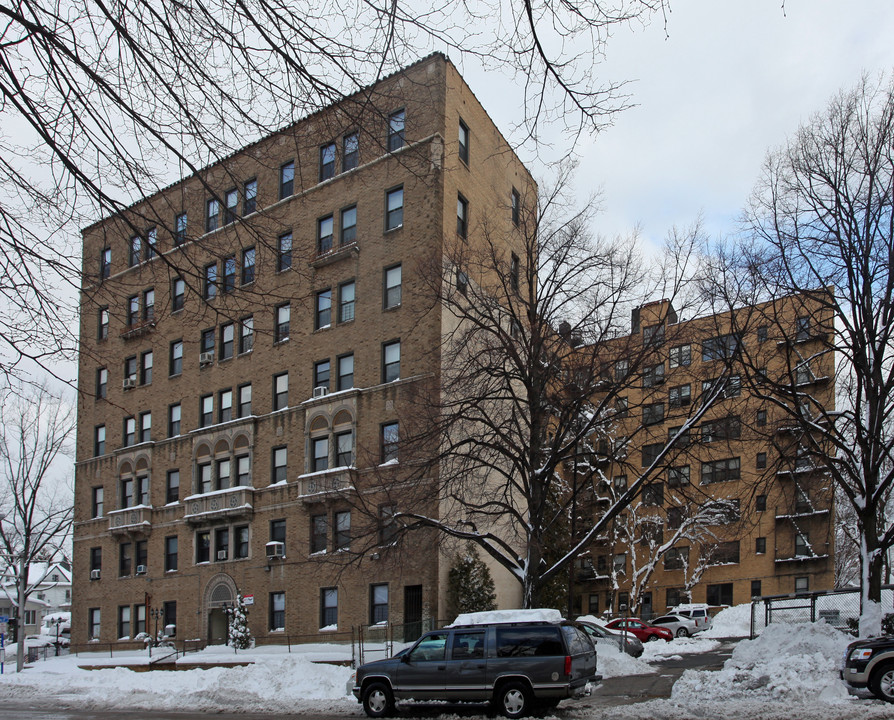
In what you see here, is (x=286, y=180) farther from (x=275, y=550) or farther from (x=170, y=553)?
(x=170, y=553)

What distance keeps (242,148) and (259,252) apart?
5.88ft

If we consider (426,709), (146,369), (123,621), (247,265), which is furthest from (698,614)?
(247,265)

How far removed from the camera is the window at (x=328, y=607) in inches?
1353

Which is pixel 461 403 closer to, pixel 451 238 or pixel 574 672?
pixel 574 672

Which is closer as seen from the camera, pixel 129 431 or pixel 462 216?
pixel 462 216

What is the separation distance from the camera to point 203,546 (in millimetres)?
40000

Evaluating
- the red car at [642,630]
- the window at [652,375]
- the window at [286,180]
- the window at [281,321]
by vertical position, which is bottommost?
the red car at [642,630]

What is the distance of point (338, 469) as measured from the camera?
3434 cm

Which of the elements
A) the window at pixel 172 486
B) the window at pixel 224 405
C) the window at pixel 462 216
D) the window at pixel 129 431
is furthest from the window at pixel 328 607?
the window at pixel 129 431

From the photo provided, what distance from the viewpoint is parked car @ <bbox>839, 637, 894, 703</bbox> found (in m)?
15.2

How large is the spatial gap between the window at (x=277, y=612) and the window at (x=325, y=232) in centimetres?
1436

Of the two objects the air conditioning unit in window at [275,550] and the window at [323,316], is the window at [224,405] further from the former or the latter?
the air conditioning unit in window at [275,550]

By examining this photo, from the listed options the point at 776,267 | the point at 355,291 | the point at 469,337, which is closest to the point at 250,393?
the point at 355,291

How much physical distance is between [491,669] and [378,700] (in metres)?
2.66
